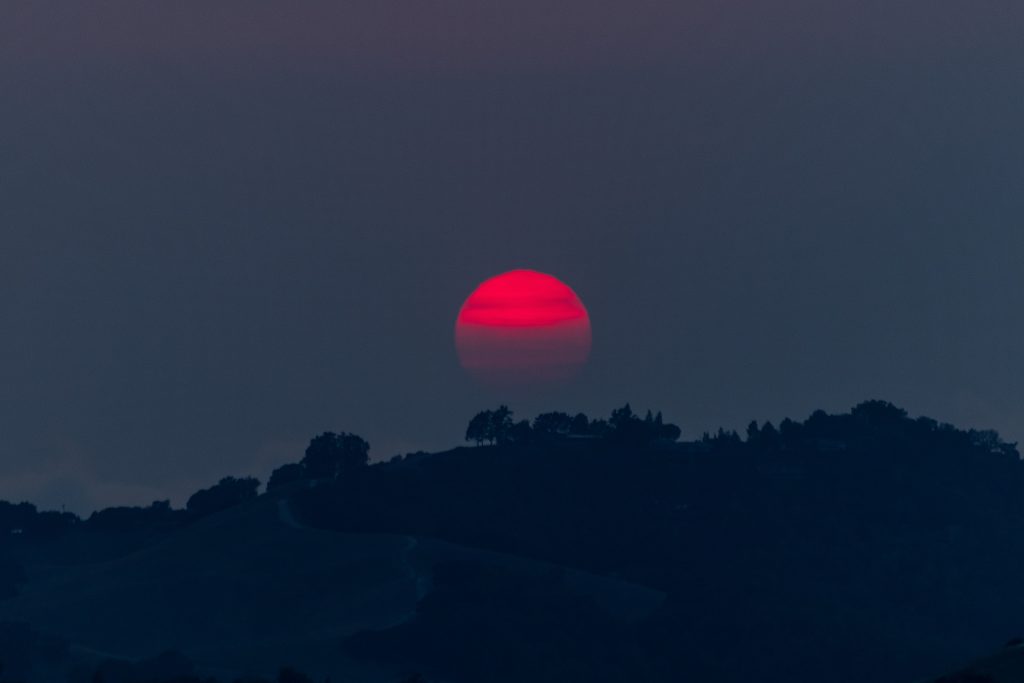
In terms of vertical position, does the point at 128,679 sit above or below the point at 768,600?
Result: below

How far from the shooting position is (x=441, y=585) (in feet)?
605

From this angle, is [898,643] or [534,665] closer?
[534,665]

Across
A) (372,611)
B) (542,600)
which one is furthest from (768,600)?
(372,611)

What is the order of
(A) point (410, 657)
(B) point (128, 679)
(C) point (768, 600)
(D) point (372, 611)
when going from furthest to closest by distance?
1. (C) point (768, 600)
2. (D) point (372, 611)
3. (A) point (410, 657)
4. (B) point (128, 679)

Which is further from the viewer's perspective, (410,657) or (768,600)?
(768,600)

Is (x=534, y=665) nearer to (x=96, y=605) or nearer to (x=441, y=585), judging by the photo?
(x=441, y=585)

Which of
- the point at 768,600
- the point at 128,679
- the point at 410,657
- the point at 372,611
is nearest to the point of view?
the point at 128,679

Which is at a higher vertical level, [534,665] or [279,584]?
[279,584]

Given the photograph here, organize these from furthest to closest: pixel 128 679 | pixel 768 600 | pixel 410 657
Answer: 1. pixel 768 600
2. pixel 410 657
3. pixel 128 679

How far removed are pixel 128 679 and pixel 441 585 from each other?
129 feet

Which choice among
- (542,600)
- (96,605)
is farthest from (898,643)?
(96,605)

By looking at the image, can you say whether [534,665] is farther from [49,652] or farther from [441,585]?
[49,652]

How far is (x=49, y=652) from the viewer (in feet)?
550

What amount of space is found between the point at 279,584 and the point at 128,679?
3776 cm
